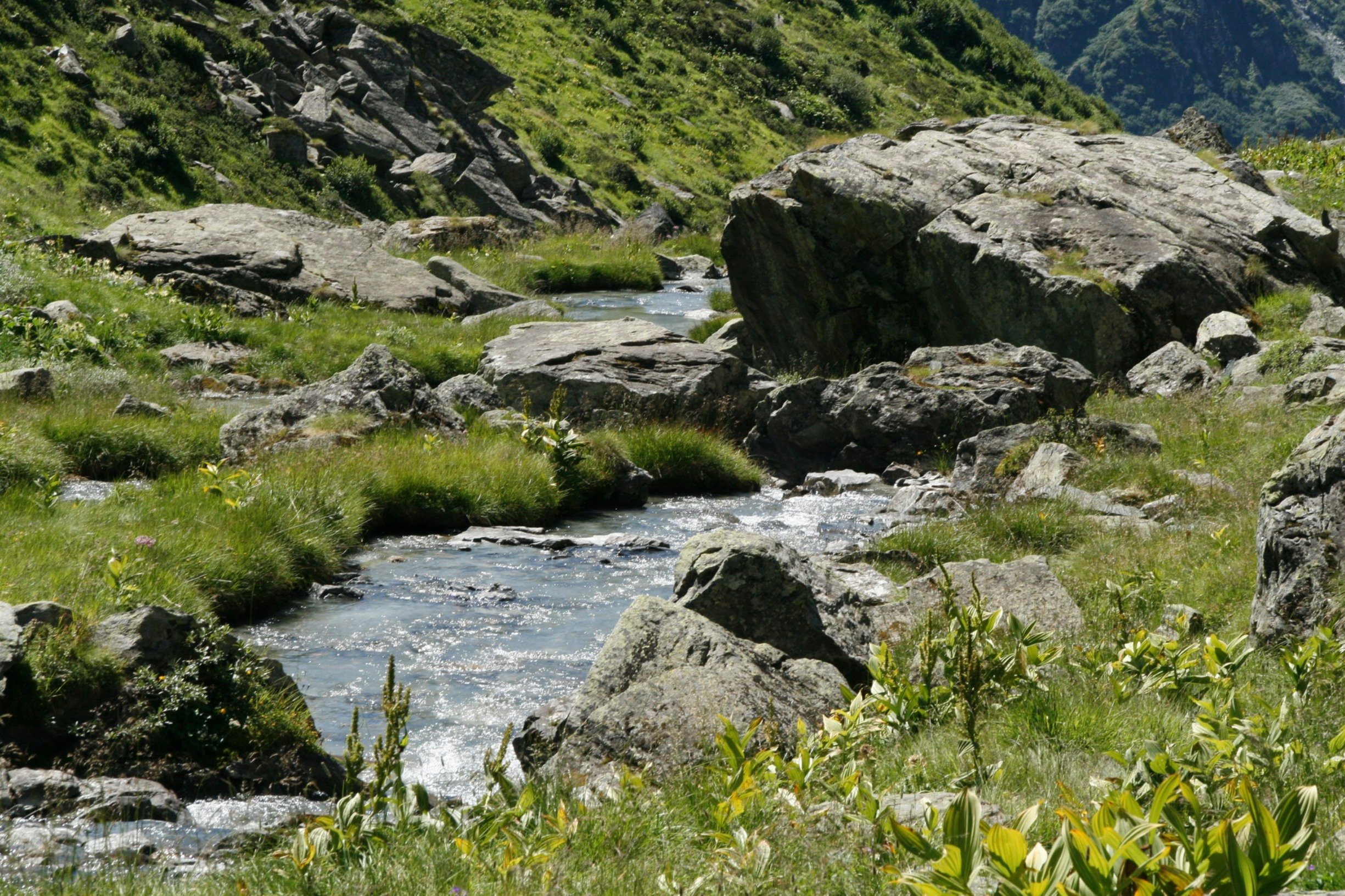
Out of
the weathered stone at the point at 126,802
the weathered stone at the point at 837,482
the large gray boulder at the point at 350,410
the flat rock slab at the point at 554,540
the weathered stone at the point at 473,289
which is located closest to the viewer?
the weathered stone at the point at 126,802

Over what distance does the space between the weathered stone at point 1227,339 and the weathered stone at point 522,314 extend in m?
12.1

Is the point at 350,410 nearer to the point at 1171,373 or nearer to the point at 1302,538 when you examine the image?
the point at 1302,538

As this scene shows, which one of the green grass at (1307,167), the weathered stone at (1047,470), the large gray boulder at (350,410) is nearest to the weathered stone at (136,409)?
the large gray boulder at (350,410)

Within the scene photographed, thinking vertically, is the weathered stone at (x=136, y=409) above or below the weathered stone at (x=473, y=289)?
below

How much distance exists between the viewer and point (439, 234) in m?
30.8

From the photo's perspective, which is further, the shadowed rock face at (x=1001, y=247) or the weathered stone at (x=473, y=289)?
the weathered stone at (x=473, y=289)

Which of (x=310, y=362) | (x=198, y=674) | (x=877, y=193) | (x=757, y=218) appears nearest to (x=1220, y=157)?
(x=877, y=193)

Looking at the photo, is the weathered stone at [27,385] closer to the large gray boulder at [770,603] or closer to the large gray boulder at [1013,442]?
the large gray boulder at [770,603]

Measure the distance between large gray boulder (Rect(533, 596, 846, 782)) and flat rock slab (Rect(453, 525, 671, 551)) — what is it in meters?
4.72

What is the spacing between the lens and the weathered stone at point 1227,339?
1562 centimetres

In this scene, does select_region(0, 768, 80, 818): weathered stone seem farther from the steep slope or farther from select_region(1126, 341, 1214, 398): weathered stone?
the steep slope

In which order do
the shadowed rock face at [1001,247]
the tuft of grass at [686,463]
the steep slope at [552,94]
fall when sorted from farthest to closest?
the steep slope at [552,94], the shadowed rock face at [1001,247], the tuft of grass at [686,463]

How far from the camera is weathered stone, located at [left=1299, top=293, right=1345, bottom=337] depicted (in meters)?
15.6

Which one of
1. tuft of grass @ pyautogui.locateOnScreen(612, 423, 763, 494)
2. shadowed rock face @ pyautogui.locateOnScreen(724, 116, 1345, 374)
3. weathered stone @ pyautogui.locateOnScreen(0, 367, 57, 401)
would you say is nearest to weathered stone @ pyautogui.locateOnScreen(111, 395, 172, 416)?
weathered stone @ pyautogui.locateOnScreen(0, 367, 57, 401)
